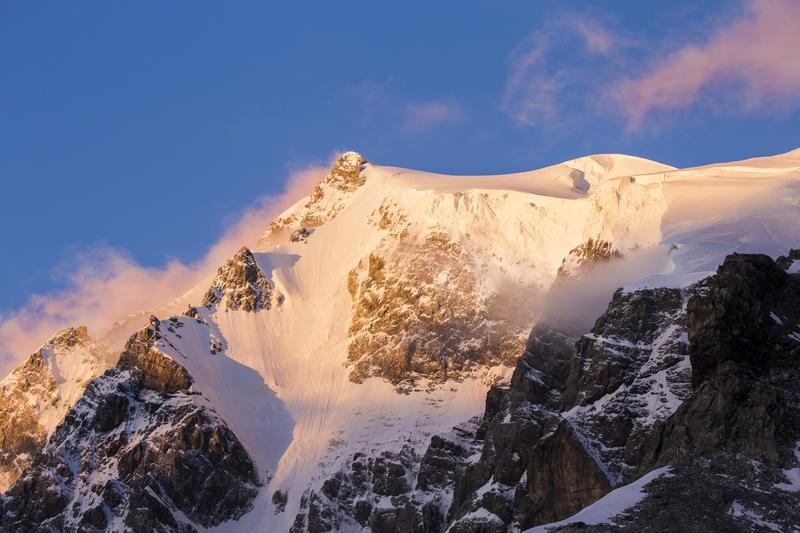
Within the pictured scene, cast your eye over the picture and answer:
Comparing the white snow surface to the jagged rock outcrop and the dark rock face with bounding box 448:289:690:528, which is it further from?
the dark rock face with bounding box 448:289:690:528

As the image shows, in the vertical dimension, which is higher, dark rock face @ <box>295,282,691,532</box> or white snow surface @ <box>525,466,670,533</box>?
dark rock face @ <box>295,282,691,532</box>

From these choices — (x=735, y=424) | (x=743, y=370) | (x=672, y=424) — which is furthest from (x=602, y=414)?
(x=735, y=424)

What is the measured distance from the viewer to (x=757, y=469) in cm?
12225

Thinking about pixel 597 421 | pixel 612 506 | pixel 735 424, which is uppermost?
pixel 597 421

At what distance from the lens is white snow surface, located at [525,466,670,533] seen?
377 feet

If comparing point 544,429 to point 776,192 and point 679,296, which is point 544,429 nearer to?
point 679,296

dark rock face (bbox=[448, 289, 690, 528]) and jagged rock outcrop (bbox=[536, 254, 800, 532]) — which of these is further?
dark rock face (bbox=[448, 289, 690, 528])

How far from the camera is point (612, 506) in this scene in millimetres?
117125

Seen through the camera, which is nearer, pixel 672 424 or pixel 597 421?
pixel 672 424

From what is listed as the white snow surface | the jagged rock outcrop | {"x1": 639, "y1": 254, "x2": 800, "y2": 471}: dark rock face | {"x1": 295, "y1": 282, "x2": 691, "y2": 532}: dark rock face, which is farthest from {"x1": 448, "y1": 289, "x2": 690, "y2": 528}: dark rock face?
the white snow surface

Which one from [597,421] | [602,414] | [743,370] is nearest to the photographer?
[743,370]

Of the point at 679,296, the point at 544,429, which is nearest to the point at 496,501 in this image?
the point at 544,429

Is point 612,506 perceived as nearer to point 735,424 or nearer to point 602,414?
point 735,424

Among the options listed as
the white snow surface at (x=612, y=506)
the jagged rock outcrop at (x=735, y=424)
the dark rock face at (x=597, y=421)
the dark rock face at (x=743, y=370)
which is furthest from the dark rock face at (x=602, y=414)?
the white snow surface at (x=612, y=506)
